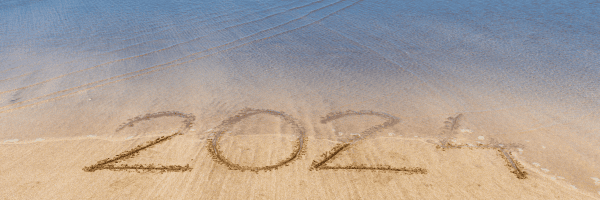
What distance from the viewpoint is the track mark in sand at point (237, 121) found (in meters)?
3.71

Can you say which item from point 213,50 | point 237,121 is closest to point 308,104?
point 237,121

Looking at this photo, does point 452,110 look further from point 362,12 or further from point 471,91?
point 362,12

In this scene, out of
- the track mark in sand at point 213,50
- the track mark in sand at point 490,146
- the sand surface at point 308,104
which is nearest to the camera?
the sand surface at point 308,104

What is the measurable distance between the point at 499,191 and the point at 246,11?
7001mm

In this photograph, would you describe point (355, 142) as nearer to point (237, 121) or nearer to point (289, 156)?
point (289, 156)

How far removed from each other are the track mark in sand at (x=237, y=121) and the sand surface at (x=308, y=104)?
→ 2 centimetres

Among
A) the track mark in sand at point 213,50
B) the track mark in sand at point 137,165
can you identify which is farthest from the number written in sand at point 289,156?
the track mark in sand at point 213,50

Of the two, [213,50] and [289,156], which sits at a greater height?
[213,50]

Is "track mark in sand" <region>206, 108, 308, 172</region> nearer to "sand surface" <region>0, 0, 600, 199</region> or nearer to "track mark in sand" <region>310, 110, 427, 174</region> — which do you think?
"sand surface" <region>0, 0, 600, 199</region>

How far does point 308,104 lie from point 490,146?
2327 mm

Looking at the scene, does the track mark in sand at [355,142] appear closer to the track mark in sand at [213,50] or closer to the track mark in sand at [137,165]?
the track mark in sand at [137,165]

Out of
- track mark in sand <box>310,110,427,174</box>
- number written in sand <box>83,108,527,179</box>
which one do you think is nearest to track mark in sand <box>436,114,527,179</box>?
number written in sand <box>83,108,527,179</box>

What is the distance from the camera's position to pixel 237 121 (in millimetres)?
4547

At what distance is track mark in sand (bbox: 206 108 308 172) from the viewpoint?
3705 millimetres
